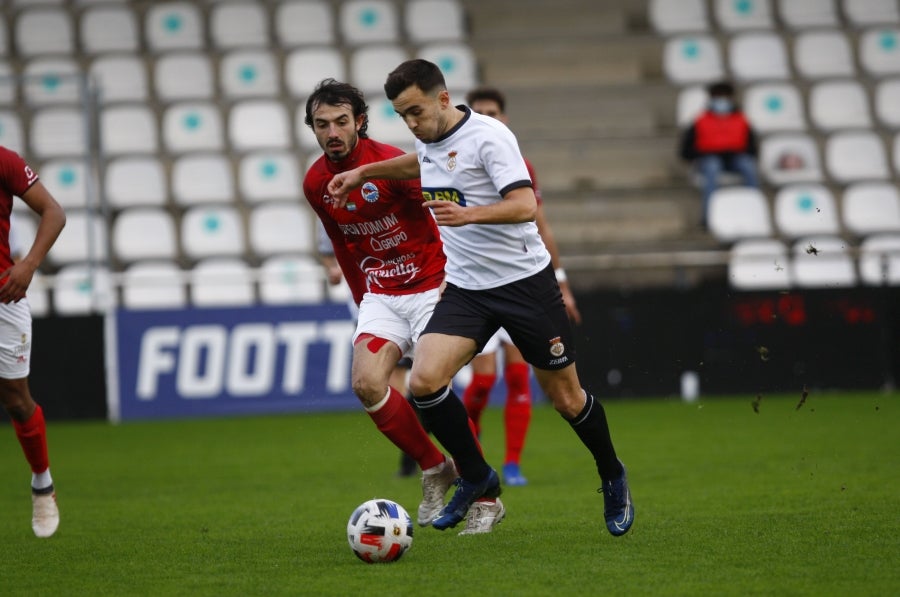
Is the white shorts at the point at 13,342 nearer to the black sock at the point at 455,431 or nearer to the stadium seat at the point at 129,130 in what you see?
the black sock at the point at 455,431

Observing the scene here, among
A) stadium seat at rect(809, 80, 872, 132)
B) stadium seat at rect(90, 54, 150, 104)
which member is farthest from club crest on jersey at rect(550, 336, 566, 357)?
stadium seat at rect(809, 80, 872, 132)

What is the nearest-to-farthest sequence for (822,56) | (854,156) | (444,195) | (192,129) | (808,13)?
(444,195) < (192,129) < (854,156) < (822,56) < (808,13)

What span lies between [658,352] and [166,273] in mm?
5145

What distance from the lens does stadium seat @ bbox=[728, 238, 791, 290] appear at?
46.2 feet

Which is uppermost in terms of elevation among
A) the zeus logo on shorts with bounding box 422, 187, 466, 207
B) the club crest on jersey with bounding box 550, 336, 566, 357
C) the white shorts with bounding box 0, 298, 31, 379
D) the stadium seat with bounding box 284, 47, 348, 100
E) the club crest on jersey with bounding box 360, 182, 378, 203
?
the stadium seat with bounding box 284, 47, 348, 100

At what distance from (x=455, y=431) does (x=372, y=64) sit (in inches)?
473

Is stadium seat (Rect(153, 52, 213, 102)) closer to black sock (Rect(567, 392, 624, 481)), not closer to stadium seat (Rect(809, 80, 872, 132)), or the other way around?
stadium seat (Rect(809, 80, 872, 132))

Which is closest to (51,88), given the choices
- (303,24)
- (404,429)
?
(303,24)

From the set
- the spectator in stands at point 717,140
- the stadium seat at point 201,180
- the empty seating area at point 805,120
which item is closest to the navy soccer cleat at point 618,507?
the empty seating area at point 805,120

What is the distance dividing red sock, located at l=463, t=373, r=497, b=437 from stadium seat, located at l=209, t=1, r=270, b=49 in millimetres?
10610

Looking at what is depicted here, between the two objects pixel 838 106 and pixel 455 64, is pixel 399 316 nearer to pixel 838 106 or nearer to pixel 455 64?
pixel 455 64

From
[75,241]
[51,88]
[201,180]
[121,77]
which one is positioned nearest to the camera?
[51,88]

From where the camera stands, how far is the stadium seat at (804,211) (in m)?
16.2

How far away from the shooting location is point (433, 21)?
1866 centimetres
